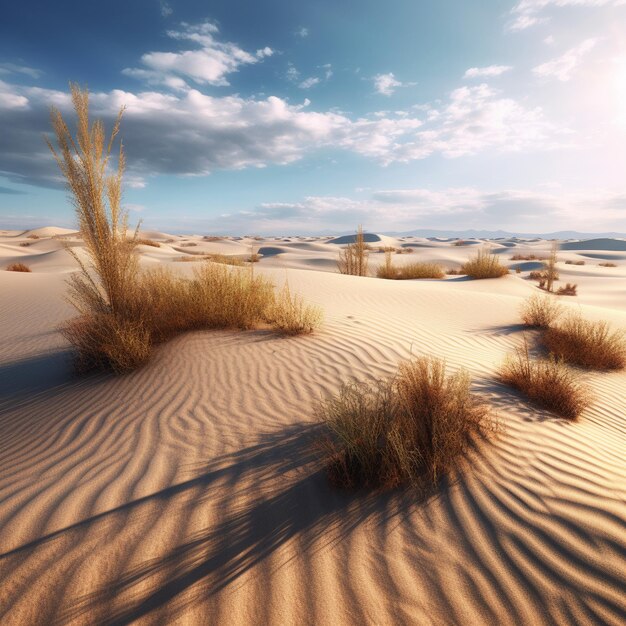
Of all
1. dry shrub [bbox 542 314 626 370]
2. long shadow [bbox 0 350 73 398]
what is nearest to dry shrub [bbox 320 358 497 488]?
dry shrub [bbox 542 314 626 370]

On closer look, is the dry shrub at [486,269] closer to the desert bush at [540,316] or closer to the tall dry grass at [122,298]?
the desert bush at [540,316]

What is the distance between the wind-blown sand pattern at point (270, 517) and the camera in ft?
5.31

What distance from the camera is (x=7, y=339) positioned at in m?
6.10

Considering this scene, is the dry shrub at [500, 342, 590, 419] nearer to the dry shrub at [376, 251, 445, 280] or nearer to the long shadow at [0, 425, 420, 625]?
the long shadow at [0, 425, 420, 625]

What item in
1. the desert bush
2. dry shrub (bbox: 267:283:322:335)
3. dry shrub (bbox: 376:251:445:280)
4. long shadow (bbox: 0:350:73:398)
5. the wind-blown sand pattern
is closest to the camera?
the wind-blown sand pattern

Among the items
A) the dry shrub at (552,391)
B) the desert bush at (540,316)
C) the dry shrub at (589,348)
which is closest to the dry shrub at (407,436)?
the dry shrub at (552,391)

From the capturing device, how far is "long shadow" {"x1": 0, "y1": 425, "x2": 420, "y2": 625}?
165cm

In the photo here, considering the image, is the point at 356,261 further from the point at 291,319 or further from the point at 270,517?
the point at 270,517

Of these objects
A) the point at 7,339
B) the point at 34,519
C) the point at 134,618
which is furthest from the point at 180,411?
the point at 7,339

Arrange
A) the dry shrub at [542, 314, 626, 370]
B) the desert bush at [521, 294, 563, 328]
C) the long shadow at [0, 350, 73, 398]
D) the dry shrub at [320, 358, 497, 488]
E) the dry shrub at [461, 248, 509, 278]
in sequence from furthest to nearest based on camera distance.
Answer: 1. the dry shrub at [461, 248, 509, 278]
2. the desert bush at [521, 294, 563, 328]
3. the dry shrub at [542, 314, 626, 370]
4. the long shadow at [0, 350, 73, 398]
5. the dry shrub at [320, 358, 497, 488]

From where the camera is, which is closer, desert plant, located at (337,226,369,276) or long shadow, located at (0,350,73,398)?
long shadow, located at (0,350,73,398)

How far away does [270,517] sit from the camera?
6.79 feet

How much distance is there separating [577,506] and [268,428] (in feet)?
7.18

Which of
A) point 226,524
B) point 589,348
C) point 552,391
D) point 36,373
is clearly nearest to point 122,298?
point 36,373
